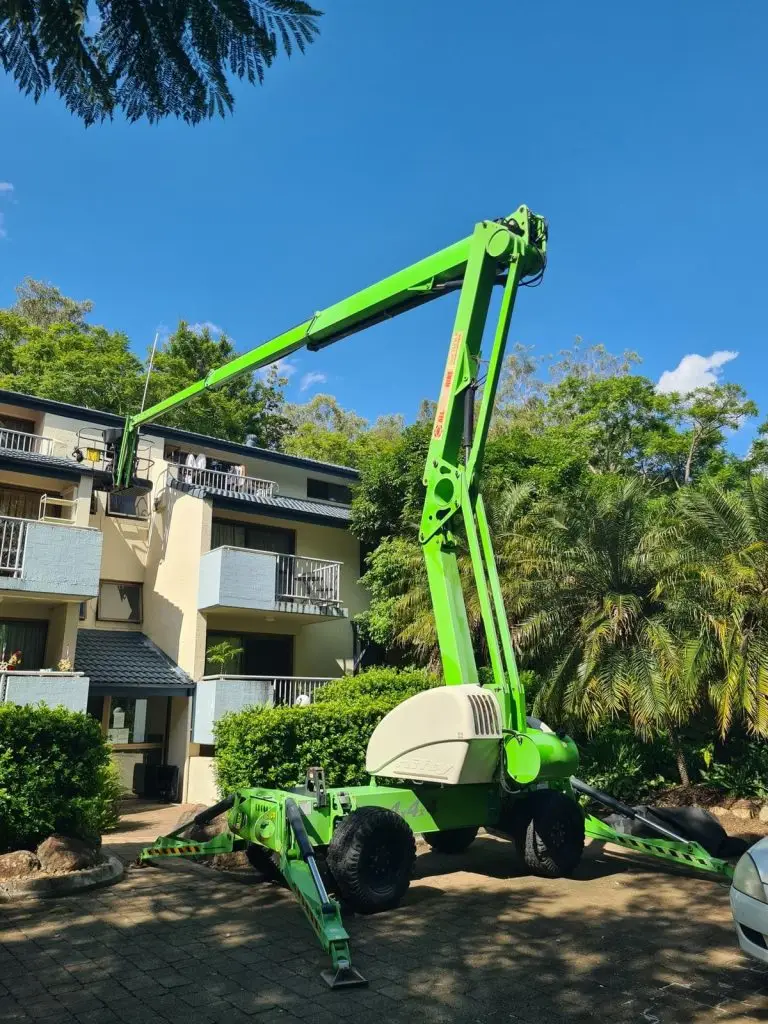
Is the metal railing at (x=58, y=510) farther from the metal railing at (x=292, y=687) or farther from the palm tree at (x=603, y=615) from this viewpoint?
the palm tree at (x=603, y=615)

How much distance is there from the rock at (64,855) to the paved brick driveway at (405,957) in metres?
0.49

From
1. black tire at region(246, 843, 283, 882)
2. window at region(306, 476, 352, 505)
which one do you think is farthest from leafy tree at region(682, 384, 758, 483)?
black tire at region(246, 843, 283, 882)

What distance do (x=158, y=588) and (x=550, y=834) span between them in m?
13.2

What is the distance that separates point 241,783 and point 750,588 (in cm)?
894

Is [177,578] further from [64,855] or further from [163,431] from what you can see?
[64,855]

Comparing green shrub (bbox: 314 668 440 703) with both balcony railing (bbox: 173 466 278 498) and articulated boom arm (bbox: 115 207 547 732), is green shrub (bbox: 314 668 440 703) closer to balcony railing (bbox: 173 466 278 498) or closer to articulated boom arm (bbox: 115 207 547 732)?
articulated boom arm (bbox: 115 207 547 732)

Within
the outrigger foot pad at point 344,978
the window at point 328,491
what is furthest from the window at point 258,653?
the outrigger foot pad at point 344,978

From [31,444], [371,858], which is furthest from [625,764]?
[31,444]

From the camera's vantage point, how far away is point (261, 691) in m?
16.6

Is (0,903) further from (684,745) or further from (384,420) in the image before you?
(384,420)

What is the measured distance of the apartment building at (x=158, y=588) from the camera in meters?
15.6

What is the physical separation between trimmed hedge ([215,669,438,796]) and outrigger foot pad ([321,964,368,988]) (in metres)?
6.44

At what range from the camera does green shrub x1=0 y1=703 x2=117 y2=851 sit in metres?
8.80

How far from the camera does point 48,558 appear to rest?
15.1 metres
